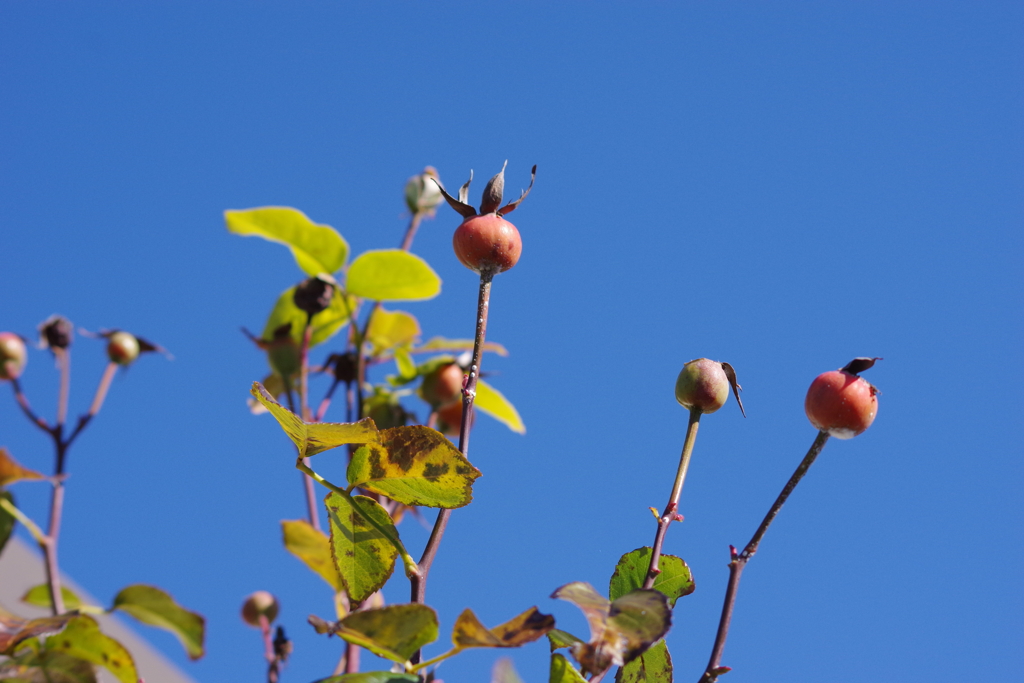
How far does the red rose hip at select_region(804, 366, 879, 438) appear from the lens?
622 millimetres

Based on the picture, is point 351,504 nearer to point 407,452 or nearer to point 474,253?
point 407,452

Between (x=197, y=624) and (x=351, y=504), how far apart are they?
13.3 inches

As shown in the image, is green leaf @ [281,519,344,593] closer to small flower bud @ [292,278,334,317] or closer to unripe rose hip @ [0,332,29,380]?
small flower bud @ [292,278,334,317]

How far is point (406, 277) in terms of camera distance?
1.20 metres

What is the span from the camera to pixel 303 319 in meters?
1.31

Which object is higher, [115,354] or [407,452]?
[115,354]

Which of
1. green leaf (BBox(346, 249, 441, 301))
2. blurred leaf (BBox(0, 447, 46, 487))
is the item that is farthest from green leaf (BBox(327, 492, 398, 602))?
green leaf (BBox(346, 249, 441, 301))

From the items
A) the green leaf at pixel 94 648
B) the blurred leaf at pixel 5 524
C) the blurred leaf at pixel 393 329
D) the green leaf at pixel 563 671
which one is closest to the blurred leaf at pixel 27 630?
the green leaf at pixel 94 648

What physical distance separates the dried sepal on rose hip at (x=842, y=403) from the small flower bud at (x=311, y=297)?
2.51 ft

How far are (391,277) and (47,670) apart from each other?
69 cm

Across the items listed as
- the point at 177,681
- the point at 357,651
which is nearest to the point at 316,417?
the point at 357,651

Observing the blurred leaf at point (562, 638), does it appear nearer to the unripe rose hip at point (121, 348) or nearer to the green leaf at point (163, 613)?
the green leaf at point (163, 613)

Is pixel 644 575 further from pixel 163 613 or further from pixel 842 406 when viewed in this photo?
pixel 163 613

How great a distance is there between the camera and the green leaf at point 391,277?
3.89ft
